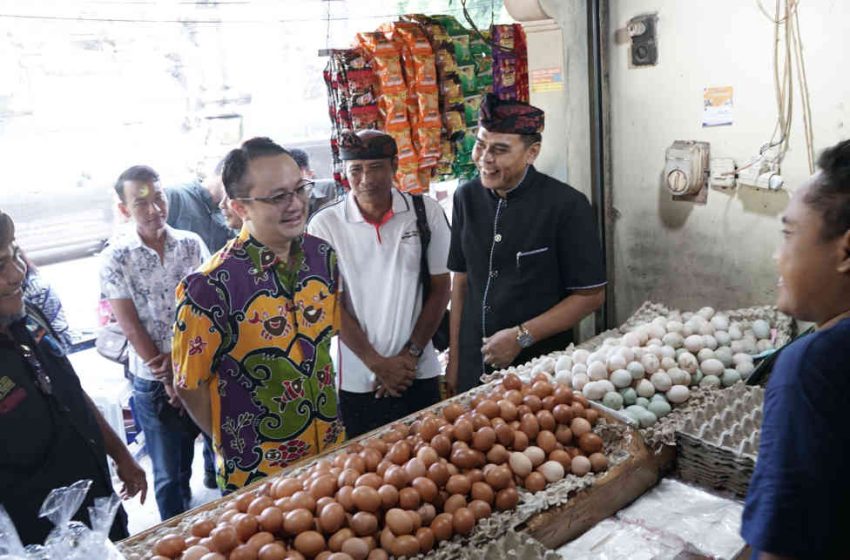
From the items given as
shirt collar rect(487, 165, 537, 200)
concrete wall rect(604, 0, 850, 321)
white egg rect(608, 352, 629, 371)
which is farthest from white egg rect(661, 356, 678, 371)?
concrete wall rect(604, 0, 850, 321)

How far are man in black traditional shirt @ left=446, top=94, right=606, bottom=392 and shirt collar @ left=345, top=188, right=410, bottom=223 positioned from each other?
29cm

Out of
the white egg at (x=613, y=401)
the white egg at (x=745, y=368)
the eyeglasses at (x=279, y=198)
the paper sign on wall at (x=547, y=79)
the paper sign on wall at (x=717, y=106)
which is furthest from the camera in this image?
the paper sign on wall at (x=547, y=79)

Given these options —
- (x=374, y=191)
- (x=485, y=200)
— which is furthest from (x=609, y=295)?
(x=374, y=191)

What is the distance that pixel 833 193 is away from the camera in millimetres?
1027

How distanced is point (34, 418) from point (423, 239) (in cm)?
159

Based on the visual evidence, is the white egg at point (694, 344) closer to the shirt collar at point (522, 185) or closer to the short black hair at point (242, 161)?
the shirt collar at point (522, 185)

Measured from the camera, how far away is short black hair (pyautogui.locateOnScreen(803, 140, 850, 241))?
3.34 feet

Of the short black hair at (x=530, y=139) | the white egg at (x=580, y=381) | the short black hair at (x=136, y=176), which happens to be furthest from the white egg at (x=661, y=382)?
the short black hair at (x=136, y=176)

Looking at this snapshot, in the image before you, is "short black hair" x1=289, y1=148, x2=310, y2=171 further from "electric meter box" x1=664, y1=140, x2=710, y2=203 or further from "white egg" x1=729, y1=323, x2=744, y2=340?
"white egg" x1=729, y1=323, x2=744, y2=340

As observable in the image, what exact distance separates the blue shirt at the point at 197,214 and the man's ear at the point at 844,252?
3605mm

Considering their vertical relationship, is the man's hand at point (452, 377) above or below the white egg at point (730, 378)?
below

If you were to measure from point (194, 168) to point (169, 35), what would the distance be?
3.60 ft

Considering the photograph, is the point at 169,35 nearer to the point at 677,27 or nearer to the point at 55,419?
the point at 55,419

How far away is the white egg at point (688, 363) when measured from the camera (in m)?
2.26
